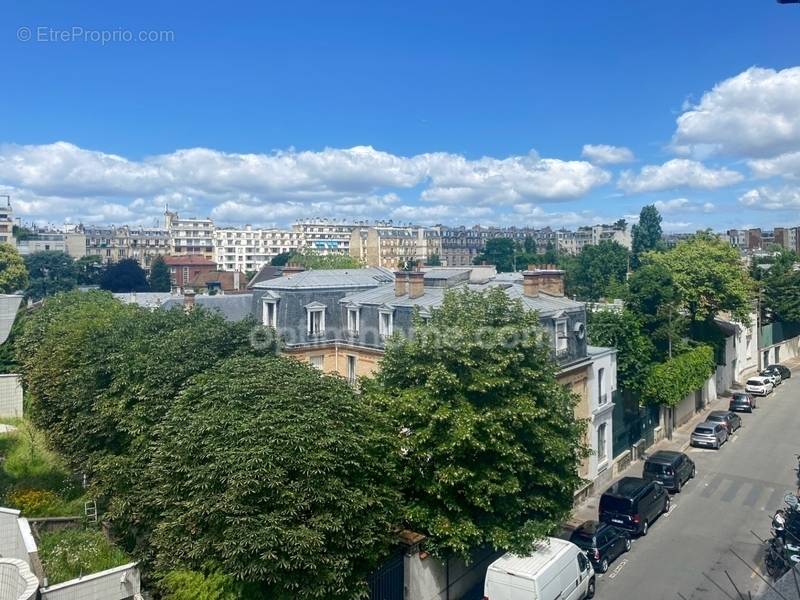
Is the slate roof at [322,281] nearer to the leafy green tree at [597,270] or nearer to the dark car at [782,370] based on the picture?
the dark car at [782,370]

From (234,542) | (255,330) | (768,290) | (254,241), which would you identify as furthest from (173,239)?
(234,542)

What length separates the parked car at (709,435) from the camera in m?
33.0

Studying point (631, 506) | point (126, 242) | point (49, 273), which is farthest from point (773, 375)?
point (126, 242)

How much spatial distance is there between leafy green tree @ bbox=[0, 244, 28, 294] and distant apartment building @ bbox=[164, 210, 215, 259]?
83220 millimetres

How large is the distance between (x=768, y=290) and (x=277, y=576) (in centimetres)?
5694

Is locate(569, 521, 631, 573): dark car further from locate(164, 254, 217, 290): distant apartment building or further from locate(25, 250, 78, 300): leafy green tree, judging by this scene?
locate(164, 254, 217, 290): distant apartment building

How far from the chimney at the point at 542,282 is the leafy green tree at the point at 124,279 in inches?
3098

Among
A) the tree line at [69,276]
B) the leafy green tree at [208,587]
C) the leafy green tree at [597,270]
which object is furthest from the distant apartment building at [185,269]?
the leafy green tree at [208,587]

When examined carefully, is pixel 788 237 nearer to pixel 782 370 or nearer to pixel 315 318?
pixel 782 370

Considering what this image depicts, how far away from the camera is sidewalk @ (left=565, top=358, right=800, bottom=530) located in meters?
24.5

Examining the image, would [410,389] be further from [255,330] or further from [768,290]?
[768,290]

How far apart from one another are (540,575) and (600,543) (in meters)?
5.40

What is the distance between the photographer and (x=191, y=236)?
165 metres

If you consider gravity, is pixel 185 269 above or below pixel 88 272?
below
